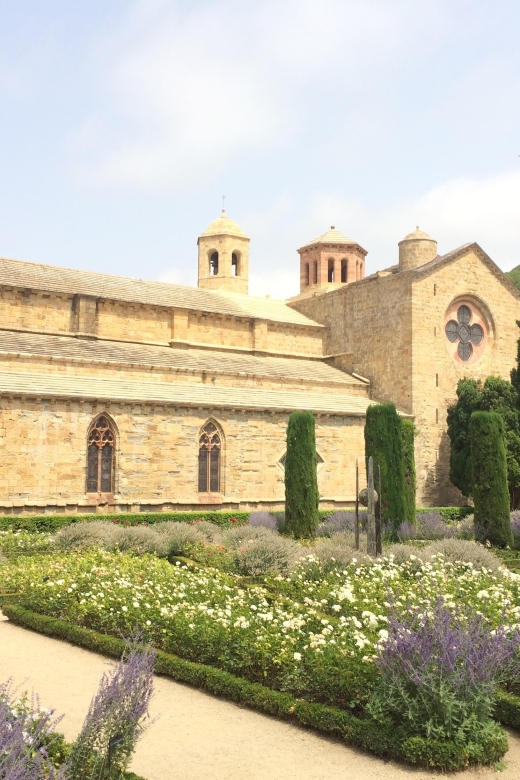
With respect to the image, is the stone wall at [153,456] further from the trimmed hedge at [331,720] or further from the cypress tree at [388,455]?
the trimmed hedge at [331,720]

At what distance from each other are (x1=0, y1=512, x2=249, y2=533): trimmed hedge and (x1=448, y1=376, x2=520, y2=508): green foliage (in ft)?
31.1

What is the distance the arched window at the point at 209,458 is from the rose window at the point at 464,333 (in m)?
11.6

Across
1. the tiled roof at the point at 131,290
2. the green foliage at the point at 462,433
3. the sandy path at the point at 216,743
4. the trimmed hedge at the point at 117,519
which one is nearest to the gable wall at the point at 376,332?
the tiled roof at the point at 131,290

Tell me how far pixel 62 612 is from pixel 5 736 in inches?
270

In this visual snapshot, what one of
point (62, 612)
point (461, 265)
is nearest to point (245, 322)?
Answer: point (461, 265)

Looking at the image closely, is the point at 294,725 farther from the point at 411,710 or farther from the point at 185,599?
the point at 185,599

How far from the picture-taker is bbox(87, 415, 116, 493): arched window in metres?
22.5

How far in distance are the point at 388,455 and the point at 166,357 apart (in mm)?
10155

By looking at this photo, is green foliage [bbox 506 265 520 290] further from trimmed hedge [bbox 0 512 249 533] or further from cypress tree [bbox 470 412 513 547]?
trimmed hedge [bbox 0 512 249 533]

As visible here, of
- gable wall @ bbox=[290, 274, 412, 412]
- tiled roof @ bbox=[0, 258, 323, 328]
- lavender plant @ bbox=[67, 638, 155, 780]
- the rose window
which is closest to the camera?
lavender plant @ bbox=[67, 638, 155, 780]

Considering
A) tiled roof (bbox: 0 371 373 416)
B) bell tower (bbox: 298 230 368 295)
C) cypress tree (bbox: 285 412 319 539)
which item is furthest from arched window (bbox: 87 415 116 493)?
bell tower (bbox: 298 230 368 295)

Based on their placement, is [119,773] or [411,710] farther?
[411,710]

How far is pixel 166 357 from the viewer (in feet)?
88.7

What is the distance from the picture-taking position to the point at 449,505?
2952 cm
